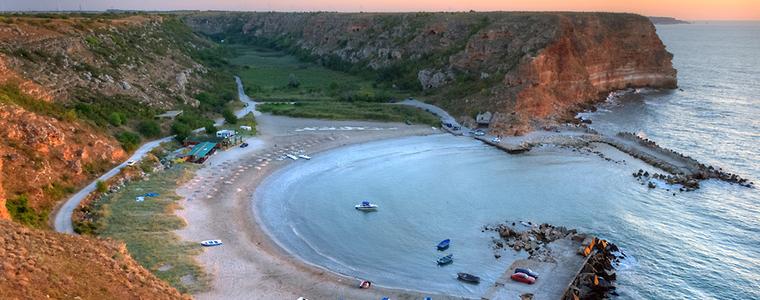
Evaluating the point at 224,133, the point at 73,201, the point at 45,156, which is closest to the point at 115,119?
the point at 224,133

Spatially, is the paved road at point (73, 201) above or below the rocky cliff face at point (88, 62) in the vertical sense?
below

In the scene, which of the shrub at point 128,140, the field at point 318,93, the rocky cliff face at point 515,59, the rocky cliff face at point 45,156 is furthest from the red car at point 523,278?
the field at point 318,93

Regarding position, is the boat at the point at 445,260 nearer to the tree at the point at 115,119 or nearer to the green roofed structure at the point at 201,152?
the green roofed structure at the point at 201,152

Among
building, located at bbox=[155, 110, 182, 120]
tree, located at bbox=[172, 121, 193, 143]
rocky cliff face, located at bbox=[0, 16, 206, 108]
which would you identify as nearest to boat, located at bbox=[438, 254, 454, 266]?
tree, located at bbox=[172, 121, 193, 143]

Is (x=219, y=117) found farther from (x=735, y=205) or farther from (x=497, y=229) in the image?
(x=735, y=205)

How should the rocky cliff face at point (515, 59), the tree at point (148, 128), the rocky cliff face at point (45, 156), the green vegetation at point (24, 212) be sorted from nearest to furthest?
the green vegetation at point (24, 212) < the rocky cliff face at point (45, 156) < the tree at point (148, 128) < the rocky cliff face at point (515, 59)

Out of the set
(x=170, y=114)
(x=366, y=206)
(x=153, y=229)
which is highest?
(x=170, y=114)

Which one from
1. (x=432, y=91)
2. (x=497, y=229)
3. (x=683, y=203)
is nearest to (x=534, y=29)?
(x=432, y=91)

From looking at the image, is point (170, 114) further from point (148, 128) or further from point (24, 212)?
point (24, 212)
